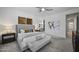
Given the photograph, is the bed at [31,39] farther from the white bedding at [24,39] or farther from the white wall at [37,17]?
the white wall at [37,17]

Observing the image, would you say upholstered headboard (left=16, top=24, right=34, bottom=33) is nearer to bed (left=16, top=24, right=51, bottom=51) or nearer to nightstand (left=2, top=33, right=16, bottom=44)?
bed (left=16, top=24, right=51, bottom=51)

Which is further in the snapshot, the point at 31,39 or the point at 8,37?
the point at 8,37

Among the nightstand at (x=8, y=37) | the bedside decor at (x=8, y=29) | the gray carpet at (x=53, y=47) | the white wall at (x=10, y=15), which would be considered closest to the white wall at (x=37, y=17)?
the white wall at (x=10, y=15)

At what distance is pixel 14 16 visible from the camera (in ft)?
5.49

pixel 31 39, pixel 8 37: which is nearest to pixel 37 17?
pixel 31 39

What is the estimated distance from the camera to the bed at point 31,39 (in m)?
1.60

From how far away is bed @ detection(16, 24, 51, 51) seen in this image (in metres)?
1.60

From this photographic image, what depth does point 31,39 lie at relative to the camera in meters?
1.67

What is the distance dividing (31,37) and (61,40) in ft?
2.90

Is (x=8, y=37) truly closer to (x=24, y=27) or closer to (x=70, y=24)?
(x=24, y=27)

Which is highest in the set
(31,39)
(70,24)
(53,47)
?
(70,24)

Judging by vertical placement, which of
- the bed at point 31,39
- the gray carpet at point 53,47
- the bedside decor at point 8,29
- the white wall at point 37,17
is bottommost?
the gray carpet at point 53,47
